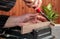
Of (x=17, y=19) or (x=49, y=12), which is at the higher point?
(x=17, y=19)

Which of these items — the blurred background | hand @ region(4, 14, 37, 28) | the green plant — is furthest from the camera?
the blurred background

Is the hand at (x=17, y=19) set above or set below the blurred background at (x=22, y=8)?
above

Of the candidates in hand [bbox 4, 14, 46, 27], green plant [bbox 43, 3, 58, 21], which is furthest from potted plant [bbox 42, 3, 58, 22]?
hand [bbox 4, 14, 46, 27]

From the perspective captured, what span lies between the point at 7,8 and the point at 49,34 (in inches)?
11.6

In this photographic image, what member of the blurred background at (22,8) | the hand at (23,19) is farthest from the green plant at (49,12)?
the hand at (23,19)

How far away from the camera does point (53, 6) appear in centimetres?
Answer: 444

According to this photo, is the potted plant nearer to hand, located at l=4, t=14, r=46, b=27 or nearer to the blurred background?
the blurred background

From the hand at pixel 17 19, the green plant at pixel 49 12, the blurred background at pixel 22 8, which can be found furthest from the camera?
the blurred background at pixel 22 8

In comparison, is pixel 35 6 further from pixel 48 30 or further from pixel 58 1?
pixel 58 1

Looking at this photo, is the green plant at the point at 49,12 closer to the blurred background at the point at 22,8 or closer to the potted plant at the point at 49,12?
the potted plant at the point at 49,12

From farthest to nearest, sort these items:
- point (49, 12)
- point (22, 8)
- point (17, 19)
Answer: point (22, 8)
point (49, 12)
point (17, 19)

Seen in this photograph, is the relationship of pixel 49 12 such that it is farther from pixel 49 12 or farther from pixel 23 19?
pixel 23 19

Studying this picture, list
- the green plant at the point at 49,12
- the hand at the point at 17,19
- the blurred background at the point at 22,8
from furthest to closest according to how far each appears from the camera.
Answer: the blurred background at the point at 22,8 < the green plant at the point at 49,12 < the hand at the point at 17,19

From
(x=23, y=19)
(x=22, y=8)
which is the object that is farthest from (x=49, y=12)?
(x=23, y=19)
